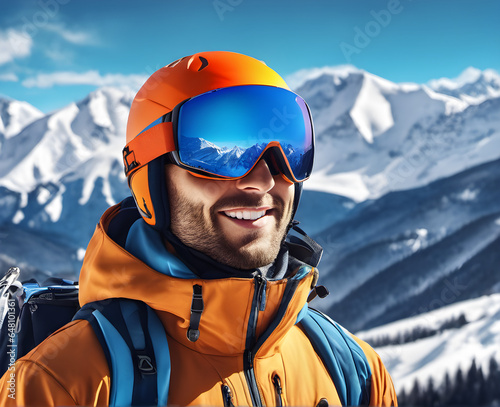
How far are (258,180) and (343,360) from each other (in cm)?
73

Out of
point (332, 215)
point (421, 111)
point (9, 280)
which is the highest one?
point (421, 111)

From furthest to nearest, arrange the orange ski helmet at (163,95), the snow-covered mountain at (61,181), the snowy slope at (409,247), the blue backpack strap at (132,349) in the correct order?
the snow-covered mountain at (61,181) → the snowy slope at (409,247) → the orange ski helmet at (163,95) → the blue backpack strap at (132,349)

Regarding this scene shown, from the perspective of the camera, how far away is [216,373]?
1376 millimetres

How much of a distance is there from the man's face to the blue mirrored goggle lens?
0.19 feet

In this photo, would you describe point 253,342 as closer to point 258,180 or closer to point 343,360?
point 343,360

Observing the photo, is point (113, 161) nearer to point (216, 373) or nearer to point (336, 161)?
point (336, 161)

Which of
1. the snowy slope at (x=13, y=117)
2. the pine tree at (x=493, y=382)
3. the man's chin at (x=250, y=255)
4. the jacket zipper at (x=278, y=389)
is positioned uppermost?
the snowy slope at (x=13, y=117)

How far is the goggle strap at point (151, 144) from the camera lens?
157cm

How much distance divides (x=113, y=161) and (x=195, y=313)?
29.6 metres

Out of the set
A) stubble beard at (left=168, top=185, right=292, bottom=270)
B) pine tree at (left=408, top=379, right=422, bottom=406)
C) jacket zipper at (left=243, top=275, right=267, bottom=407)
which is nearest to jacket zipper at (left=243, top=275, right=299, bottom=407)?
jacket zipper at (left=243, top=275, right=267, bottom=407)

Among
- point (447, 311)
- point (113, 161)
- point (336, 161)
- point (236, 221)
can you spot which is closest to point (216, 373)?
point (236, 221)

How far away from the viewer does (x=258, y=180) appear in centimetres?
156

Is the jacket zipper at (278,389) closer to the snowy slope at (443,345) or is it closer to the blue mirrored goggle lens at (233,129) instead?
the blue mirrored goggle lens at (233,129)

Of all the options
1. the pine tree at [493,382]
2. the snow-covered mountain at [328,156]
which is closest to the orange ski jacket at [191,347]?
the pine tree at [493,382]
